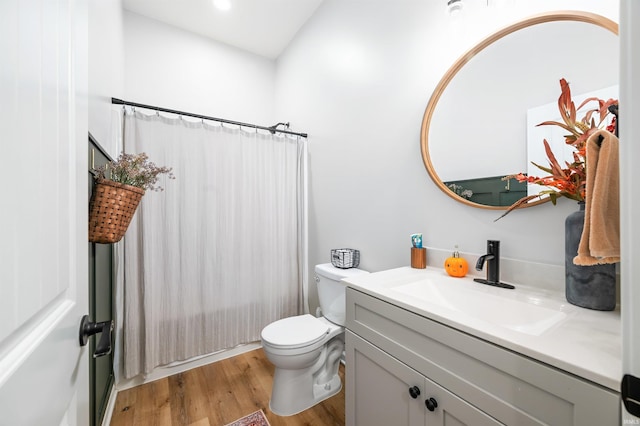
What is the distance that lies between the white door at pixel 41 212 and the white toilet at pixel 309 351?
985 millimetres

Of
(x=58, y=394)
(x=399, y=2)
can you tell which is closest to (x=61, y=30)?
(x=58, y=394)

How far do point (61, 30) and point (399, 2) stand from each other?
1.68 m

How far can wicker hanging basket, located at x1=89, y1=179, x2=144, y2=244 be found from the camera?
95cm

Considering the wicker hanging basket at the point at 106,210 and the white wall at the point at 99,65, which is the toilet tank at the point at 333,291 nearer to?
the wicker hanging basket at the point at 106,210

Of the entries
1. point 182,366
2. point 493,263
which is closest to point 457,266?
point 493,263

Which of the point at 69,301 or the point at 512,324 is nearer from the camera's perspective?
the point at 69,301

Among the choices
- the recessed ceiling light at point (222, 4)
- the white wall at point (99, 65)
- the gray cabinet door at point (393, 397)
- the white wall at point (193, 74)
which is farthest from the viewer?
the white wall at point (193, 74)

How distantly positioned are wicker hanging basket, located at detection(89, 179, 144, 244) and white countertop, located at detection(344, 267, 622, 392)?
95 centimetres

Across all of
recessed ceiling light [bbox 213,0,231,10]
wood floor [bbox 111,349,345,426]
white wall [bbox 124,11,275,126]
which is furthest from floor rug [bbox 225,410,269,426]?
recessed ceiling light [bbox 213,0,231,10]

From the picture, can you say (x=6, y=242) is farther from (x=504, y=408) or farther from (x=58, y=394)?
(x=504, y=408)

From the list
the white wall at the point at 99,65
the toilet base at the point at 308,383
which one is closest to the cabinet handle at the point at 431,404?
the toilet base at the point at 308,383

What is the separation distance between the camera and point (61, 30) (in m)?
0.50

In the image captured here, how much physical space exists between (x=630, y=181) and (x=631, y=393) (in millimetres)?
323

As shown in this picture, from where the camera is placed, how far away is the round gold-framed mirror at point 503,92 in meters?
0.93
